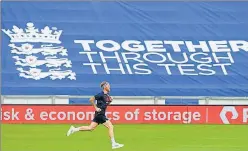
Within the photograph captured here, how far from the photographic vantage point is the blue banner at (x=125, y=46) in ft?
128

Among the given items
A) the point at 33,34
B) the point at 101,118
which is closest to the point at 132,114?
the point at 33,34

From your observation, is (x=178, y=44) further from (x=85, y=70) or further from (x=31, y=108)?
(x=31, y=108)

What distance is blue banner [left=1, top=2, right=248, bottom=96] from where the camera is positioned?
3909 cm
